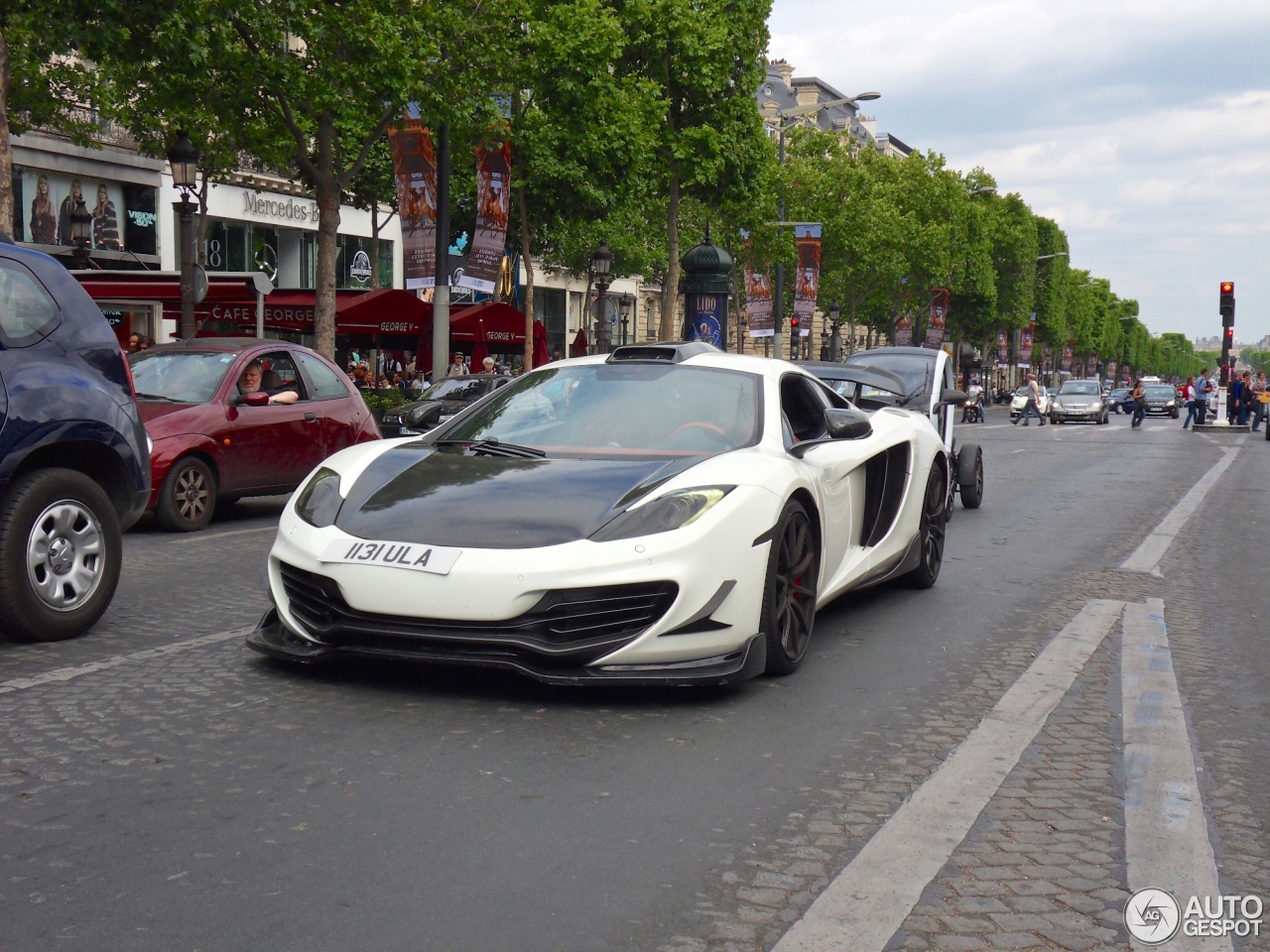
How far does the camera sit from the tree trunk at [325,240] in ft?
70.3

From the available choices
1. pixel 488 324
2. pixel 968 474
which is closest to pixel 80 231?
pixel 488 324

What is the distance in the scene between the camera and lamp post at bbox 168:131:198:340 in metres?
20.4

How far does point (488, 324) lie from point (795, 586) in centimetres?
2025

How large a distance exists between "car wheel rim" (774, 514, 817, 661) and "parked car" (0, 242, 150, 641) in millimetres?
3012

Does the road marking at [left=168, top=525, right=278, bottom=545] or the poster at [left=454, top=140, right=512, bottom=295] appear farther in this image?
the poster at [left=454, top=140, right=512, bottom=295]

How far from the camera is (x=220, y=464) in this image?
38.6ft

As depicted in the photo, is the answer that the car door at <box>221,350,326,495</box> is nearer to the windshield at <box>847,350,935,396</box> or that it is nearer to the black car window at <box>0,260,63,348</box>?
the black car window at <box>0,260,63,348</box>

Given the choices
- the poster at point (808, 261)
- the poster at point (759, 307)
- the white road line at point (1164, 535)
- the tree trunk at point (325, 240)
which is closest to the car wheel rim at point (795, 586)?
the white road line at point (1164, 535)

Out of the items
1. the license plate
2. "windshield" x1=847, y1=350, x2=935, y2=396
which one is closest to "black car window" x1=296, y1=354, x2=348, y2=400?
"windshield" x1=847, y1=350, x2=935, y2=396

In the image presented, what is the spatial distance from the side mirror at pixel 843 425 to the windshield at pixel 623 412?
0.37 meters

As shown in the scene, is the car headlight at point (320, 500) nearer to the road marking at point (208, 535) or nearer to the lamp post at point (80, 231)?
the road marking at point (208, 535)

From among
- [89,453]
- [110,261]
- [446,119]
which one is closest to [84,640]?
[89,453]

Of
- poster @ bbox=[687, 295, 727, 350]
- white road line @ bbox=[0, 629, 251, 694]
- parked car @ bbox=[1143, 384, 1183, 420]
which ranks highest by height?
poster @ bbox=[687, 295, 727, 350]

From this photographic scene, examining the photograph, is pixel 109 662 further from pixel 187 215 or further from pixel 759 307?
pixel 759 307
